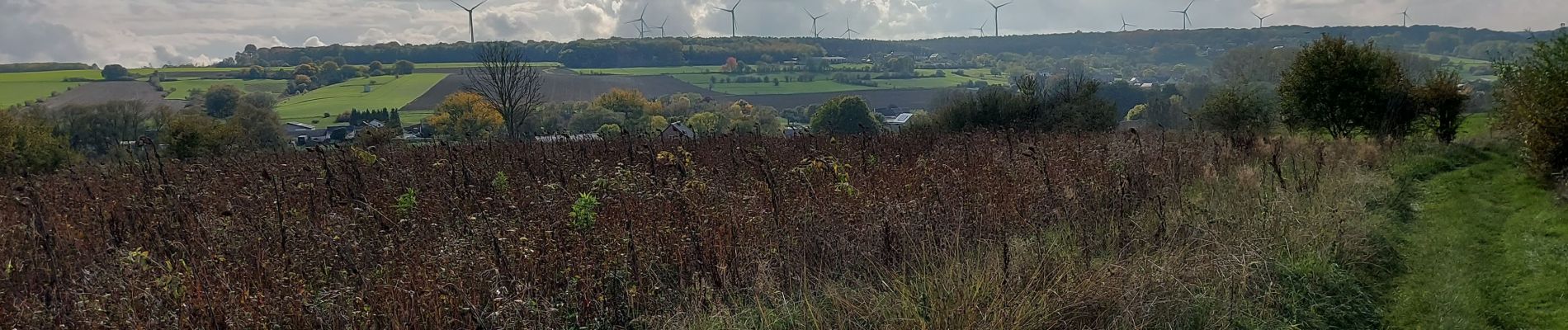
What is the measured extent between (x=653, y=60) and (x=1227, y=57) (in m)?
84.0

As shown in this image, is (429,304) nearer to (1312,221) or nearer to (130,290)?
(130,290)

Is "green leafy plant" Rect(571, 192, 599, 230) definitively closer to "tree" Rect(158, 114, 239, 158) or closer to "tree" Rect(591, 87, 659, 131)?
"tree" Rect(158, 114, 239, 158)

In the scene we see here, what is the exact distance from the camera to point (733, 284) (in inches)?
208

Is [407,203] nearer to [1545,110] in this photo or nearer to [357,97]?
[1545,110]

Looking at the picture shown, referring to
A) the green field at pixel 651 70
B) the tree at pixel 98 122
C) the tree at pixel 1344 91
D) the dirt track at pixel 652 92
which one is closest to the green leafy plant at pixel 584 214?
the tree at pixel 1344 91

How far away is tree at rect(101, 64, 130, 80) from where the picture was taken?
96731 millimetres

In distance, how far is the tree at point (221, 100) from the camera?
63.6 metres

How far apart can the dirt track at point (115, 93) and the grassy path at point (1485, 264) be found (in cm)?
7587

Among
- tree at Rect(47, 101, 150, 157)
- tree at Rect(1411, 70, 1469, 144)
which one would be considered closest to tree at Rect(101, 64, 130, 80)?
tree at Rect(47, 101, 150, 157)

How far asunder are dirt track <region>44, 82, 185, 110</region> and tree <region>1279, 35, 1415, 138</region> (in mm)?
71855

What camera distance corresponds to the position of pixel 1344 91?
886 inches

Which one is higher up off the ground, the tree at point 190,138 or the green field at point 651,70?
the green field at point 651,70

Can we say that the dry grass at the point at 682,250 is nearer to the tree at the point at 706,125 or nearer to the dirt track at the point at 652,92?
the tree at the point at 706,125

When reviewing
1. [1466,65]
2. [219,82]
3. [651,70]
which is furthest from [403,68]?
[1466,65]
